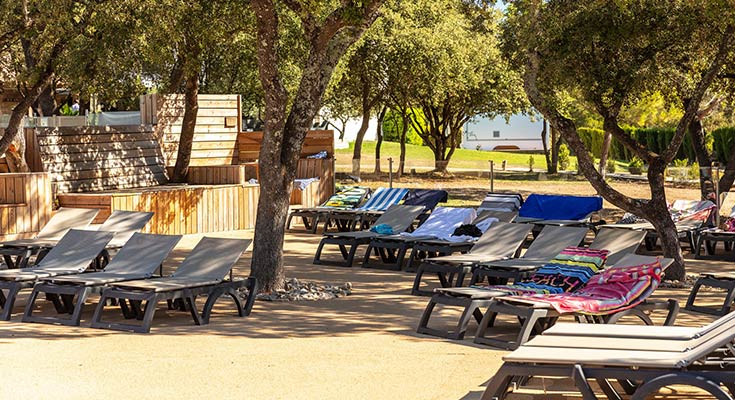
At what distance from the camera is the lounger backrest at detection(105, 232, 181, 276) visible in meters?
11.9

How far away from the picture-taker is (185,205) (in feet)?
67.9

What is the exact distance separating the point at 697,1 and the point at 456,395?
8335mm

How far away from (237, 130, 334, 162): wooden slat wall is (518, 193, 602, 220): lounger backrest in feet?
23.8

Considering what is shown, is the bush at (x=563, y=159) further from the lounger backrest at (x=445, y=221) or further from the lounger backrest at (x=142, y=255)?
the lounger backrest at (x=142, y=255)

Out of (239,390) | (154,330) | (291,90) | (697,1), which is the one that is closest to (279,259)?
(154,330)

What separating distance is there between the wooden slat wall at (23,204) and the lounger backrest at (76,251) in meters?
5.74

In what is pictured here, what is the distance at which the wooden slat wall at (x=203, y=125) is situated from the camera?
24125 mm

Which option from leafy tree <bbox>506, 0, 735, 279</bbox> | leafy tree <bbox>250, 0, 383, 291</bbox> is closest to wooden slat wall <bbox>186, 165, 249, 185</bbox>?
leafy tree <bbox>506, 0, 735, 279</bbox>

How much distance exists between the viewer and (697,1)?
14.1 m

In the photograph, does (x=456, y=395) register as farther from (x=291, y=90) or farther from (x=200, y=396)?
(x=291, y=90)

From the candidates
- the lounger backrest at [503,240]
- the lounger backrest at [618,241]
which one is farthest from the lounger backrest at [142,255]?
the lounger backrest at [618,241]

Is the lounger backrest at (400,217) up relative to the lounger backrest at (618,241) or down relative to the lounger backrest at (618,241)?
down

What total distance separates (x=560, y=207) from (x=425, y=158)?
25413 millimetres

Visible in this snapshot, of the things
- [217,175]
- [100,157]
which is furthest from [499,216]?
[100,157]
